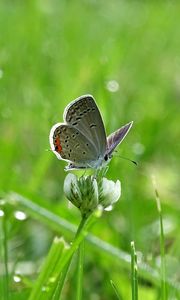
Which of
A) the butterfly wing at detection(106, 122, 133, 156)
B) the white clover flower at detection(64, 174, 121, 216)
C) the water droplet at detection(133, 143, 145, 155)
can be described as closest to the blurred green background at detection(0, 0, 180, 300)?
the water droplet at detection(133, 143, 145, 155)

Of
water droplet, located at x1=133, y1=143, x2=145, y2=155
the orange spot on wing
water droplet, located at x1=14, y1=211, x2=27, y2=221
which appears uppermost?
water droplet, located at x1=133, y1=143, x2=145, y2=155

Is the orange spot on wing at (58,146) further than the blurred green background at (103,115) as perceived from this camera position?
No

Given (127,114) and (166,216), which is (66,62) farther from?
(166,216)

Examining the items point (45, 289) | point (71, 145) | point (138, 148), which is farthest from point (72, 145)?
point (138, 148)

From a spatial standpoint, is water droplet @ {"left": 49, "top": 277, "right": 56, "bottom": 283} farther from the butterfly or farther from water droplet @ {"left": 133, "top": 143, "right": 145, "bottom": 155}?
water droplet @ {"left": 133, "top": 143, "right": 145, "bottom": 155}

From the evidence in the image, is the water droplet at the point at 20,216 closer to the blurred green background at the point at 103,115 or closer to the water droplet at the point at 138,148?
the blurred green background at the point at 103,115

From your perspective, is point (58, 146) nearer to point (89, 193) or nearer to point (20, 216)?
point (20, 216)

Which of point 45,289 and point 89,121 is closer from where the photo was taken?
point 45,289

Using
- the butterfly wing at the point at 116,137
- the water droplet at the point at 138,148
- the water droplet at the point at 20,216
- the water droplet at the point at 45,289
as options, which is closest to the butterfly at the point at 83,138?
the butterfly wing at the point at 116,137
